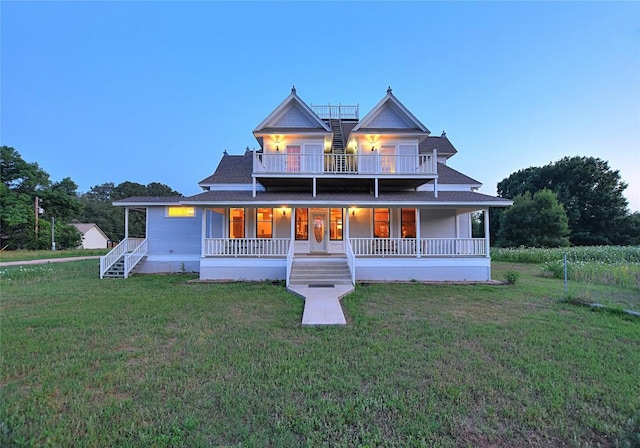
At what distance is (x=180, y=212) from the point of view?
14242mm

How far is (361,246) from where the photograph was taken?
1282 cm

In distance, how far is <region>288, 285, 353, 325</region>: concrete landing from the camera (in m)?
6.18

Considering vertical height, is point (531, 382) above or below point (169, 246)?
below

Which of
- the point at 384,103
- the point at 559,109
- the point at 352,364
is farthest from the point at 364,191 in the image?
the point at 559,109

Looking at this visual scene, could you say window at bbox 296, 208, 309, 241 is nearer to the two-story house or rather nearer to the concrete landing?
the two-story house

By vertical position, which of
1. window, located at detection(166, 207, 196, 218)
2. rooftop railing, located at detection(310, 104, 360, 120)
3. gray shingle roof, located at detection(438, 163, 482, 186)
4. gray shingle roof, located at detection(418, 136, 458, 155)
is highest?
rooftop railing, located at detection(310, 104, 360, 120)

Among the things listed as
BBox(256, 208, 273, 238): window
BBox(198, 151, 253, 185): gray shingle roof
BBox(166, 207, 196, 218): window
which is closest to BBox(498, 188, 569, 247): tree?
BBox(256, 208, 273, 238): window

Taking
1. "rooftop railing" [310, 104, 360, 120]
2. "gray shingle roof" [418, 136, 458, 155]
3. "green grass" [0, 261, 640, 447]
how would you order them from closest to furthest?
"green grass" [0, 261, 640, 447] < "gray shingle roof" [418, 136, 458, 155] < "rooftop railing" [310, 104, 360, 120]

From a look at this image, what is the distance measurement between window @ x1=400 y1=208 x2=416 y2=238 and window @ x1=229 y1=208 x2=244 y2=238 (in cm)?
787

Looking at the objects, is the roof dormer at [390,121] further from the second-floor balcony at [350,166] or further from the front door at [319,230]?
the front door at [319,230]

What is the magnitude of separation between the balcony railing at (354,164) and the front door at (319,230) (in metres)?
2.12

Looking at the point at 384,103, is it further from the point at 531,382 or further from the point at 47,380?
the point at 47,380

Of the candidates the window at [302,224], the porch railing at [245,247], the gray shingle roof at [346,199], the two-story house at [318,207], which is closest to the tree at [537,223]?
the two-story house at [318,207]

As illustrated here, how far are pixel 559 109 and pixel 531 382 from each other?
3449cm
